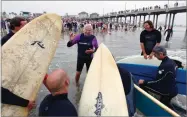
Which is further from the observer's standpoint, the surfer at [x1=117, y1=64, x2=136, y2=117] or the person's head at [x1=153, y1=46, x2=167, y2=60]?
the person's head at [x1=153, y1=46, x2=167, y2=60]

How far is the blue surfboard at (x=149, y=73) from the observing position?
15.8ft

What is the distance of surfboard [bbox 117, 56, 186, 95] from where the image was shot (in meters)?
4.81

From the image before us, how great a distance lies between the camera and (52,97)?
1.99m

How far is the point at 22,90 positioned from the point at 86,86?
87 centimetres

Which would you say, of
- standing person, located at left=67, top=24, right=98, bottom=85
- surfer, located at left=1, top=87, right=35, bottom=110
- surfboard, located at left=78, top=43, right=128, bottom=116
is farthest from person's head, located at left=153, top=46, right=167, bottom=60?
surfer, located at left=1, top=87, right=35, bottom=110

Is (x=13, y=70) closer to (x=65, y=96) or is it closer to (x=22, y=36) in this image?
(x=22, y=36)

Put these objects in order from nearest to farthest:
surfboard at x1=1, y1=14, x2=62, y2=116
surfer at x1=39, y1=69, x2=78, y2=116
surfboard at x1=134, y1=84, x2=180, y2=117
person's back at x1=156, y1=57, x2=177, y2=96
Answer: surfer at x1=39, y1=69, x2=78, y2=116
surfboard at x1=1, y1=14, x2=62, y2=116
surfboard at x1=134, y1=84, x2=180, y2=117
person's back at x1=156, y1=57, x2=177, y2=96

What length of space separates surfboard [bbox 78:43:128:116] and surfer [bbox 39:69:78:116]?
1.71ft

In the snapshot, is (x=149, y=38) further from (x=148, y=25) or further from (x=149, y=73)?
(x=149, y=73)

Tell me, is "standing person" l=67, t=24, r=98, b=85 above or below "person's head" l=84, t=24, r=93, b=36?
below

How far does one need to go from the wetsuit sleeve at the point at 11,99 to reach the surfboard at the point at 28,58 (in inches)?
2.1

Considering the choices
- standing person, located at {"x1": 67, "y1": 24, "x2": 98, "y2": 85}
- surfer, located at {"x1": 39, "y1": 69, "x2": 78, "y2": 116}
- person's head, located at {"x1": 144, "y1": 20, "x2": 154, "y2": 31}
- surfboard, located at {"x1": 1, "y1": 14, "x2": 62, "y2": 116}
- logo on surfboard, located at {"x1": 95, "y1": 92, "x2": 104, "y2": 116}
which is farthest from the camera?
person's head, located at {"x1": 144, "y1": 20, "x2": 154, "y2": 31}

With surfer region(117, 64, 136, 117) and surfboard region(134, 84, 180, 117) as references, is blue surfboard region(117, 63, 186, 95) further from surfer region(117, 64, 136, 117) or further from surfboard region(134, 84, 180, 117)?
surfer region(117, 64, 136, 117)

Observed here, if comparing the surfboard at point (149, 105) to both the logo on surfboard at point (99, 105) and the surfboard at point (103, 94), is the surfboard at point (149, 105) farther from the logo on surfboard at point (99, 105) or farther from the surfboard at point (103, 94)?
the logo on surfboard at point (99, 105)
